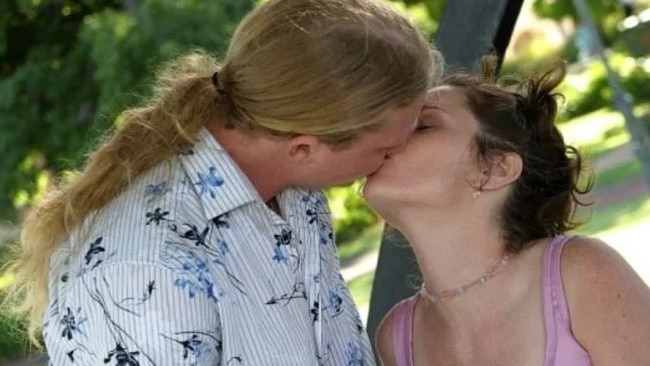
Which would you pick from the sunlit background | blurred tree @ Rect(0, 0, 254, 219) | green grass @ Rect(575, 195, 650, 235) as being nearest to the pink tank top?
the sunlit background

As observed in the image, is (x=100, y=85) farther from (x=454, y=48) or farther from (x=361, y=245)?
(x=454, y=48)

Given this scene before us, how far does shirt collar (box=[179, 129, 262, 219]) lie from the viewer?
2146mm

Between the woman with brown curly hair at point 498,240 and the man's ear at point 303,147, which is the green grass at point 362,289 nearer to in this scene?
the woman with brown curly hair at point 498,240

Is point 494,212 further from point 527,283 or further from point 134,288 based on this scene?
point 134,288

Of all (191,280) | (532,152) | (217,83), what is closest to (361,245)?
(532,152)

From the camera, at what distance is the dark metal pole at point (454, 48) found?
312cm

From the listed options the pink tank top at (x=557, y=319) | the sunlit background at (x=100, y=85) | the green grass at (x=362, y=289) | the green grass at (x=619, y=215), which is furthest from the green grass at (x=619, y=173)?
the pink tank top at (x=557, y=319)

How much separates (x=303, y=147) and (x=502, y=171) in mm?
468

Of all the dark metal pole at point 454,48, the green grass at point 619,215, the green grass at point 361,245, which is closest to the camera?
the dark metal pole at point 454,48

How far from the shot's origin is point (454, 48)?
3160 millimetres

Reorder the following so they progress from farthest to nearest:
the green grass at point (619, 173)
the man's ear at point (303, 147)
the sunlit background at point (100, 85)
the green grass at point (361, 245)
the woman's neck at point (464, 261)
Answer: the green grass at point (361, 245), the green grass at point (619, 173), the sunlit background at point (100, 85), the woman's neck at point (464, 261), the man's ear at point (303, 147)

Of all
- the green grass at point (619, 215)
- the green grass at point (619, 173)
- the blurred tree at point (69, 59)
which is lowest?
the green grass at point (619, 215)

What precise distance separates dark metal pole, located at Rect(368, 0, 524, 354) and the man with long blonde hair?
84cm

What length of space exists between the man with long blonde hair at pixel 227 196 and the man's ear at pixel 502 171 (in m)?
0.22
